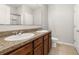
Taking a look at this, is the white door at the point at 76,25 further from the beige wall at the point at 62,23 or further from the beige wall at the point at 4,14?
the beige wall at the point at 4,14

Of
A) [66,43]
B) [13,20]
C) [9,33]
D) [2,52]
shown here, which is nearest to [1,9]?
[13,20]

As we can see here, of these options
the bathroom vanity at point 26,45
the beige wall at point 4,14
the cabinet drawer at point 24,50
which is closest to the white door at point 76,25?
the bathroom vanity at point 26,45

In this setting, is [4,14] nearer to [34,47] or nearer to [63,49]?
[34,47]

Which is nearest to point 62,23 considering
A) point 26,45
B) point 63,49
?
point 63,49

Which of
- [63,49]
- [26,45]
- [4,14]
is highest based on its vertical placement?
[4,14]

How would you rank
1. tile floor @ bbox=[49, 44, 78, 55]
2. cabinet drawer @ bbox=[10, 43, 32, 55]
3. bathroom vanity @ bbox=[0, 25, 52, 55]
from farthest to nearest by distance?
1. tile floor @ bbox=[49, 44, 78, 55]
2. cabinet drawer @ bbox=[10, 43, 32, 55]
3. bathroom vanity @ bbox=[0, 25, 52, 55]

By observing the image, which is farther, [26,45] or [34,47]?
[34,47]

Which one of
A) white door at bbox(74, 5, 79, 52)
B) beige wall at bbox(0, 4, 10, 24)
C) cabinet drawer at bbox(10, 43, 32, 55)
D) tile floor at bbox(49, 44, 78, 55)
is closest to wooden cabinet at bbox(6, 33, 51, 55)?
cabinet drawer at bbox(10, 43, 32, 55)

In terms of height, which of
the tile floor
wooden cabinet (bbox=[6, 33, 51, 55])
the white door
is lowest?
the tile floor

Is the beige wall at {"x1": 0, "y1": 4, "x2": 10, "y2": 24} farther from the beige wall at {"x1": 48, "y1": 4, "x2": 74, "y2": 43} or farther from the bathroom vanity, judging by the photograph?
the beige wall at {"x1": 48, "y1": 4, "x2": 74, "y2": 43}

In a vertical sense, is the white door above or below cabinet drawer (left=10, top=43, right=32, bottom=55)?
above

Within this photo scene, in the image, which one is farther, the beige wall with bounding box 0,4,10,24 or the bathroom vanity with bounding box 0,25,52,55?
the beige wall with bounding box 0,4,10,24

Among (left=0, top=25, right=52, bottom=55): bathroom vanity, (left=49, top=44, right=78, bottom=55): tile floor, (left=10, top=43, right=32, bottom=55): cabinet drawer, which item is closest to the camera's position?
(left=0, top=25, right=52, bottom=55): bathroom vanity

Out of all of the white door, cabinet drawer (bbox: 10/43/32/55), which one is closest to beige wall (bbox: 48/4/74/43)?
the white door
